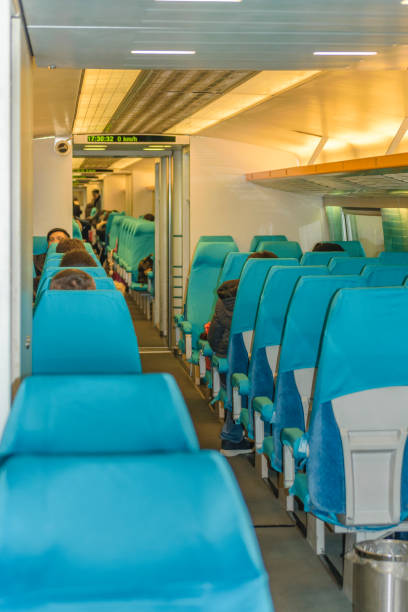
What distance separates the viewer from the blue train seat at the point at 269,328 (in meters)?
4.34

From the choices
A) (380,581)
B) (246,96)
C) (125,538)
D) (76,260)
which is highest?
(246,96)

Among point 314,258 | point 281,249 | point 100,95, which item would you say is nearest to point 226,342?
point 314,258

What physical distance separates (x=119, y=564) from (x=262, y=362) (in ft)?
10.1

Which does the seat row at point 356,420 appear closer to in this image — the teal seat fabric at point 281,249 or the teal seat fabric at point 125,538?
the teal seat fabric at point 125,538

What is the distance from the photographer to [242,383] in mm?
4852

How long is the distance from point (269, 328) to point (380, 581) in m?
1.62

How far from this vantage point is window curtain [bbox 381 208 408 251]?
826cm

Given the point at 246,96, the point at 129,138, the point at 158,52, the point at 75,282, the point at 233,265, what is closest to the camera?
the point at 75,282

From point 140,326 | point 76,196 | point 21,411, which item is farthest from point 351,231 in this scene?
point 76,196

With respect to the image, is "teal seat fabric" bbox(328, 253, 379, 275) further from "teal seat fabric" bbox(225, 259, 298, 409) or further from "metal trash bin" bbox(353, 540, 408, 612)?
"metal trash bin" bbox(353, 540, 408, 612)

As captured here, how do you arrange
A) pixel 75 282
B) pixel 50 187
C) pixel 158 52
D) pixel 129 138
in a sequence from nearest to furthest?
pixel 75 282 → pixel 158 52 → pixel 50 187 → pixel 129 138

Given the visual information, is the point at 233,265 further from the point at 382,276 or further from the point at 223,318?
the point at 382,276

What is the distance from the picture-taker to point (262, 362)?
451cm

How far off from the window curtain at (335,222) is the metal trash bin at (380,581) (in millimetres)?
6926
